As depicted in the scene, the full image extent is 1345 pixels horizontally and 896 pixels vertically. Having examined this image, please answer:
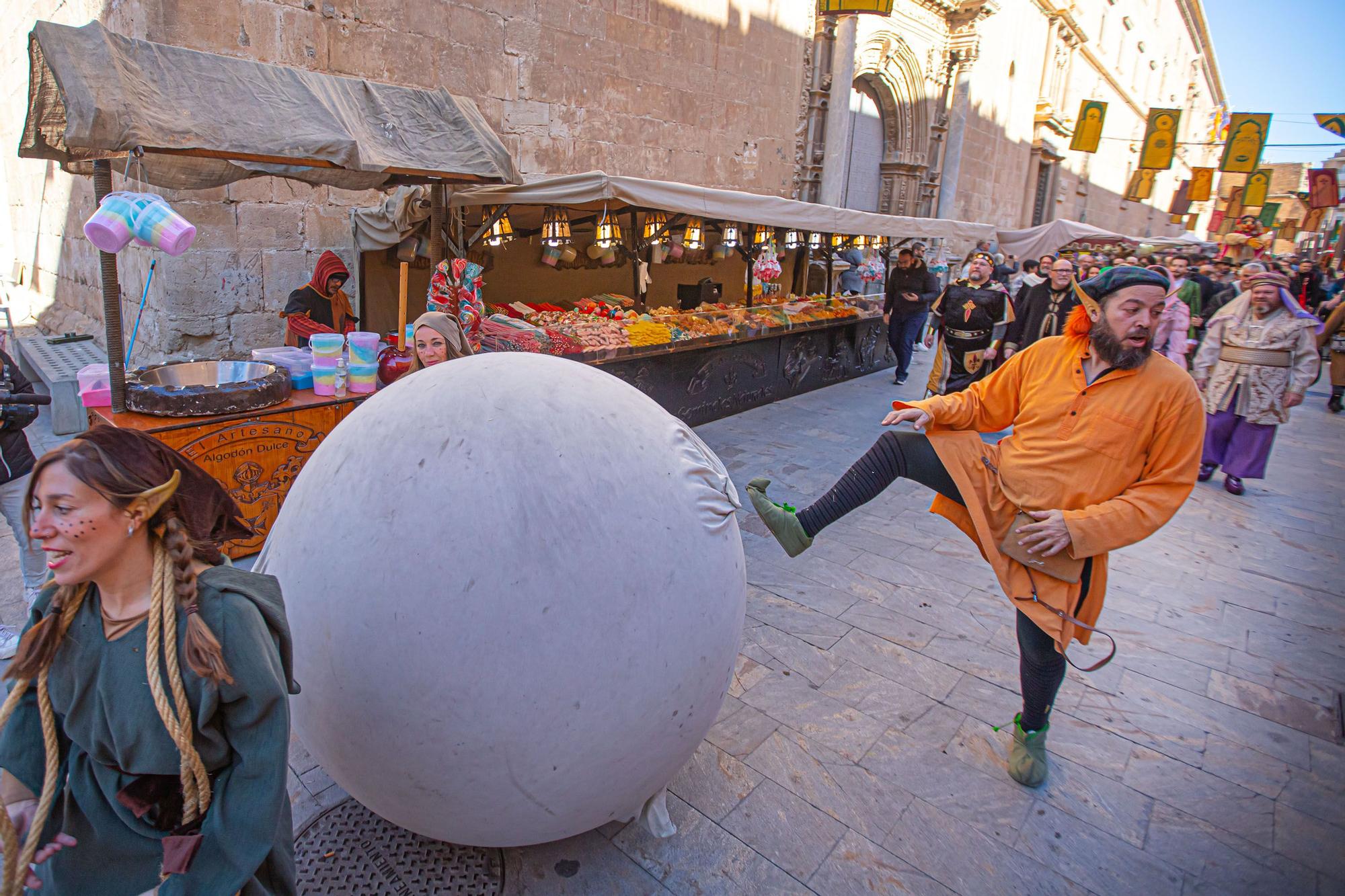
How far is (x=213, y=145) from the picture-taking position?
3.92m

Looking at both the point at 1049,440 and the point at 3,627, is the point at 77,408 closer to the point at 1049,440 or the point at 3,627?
the point at 3,627

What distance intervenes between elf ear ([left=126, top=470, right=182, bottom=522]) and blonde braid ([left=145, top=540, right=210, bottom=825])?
2.9 inches

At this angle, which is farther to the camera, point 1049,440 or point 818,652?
point 818,652

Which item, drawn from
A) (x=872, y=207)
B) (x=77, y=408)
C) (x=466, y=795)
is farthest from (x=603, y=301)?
(x=872, y=207)

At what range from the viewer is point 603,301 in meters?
9.27

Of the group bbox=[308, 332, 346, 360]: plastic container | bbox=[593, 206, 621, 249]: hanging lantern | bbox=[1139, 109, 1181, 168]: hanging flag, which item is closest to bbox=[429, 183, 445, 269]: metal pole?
bbox=[308, 332, 346, 360]: plastic container

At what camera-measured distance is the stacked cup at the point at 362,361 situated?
4645 millimetres

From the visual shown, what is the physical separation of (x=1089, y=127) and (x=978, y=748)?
867 inches

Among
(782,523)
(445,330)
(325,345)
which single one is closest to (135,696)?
(782,523)

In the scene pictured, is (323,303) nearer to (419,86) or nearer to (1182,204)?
(419,86)

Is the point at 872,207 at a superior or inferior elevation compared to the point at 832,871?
superior

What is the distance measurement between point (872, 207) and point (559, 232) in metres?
13.1

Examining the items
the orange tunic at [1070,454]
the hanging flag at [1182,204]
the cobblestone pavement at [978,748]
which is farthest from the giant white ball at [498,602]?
the hanging flag at [1182,204]

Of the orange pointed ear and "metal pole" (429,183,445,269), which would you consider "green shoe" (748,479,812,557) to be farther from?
"metal pole" (429,183,445,269)
